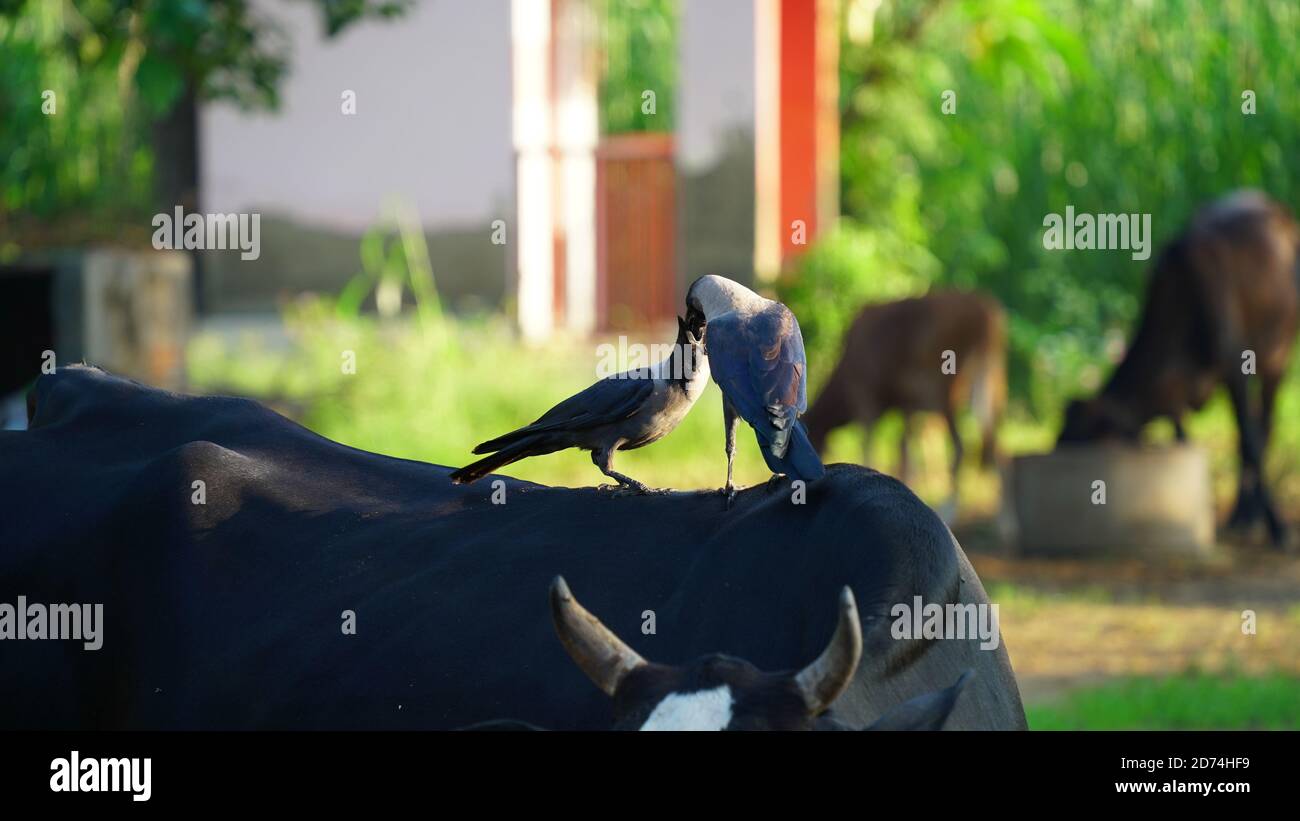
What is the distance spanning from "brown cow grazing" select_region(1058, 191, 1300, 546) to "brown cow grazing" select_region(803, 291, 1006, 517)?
0.57 meters

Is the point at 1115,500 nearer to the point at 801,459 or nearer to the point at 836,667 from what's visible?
the point at 801,459

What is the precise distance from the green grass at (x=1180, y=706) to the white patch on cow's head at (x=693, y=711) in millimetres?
3916

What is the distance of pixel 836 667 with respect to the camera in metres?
2.37

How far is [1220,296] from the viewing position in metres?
10.5

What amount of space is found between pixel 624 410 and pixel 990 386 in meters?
7.85

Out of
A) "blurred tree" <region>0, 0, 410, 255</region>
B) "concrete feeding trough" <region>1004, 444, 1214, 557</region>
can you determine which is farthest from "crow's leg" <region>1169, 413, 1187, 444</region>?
"blurred tree" <region>0, 0, 410, 255</region>

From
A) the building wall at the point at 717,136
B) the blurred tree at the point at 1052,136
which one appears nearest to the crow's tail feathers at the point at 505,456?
the building wall at the point at 717,136

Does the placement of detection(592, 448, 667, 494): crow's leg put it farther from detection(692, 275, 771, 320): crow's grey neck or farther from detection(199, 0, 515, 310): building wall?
detection(199, 0, 515, 310): building wall

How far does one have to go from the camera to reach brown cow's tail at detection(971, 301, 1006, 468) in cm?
1067

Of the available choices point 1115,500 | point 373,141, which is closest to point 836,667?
point 1115,500
